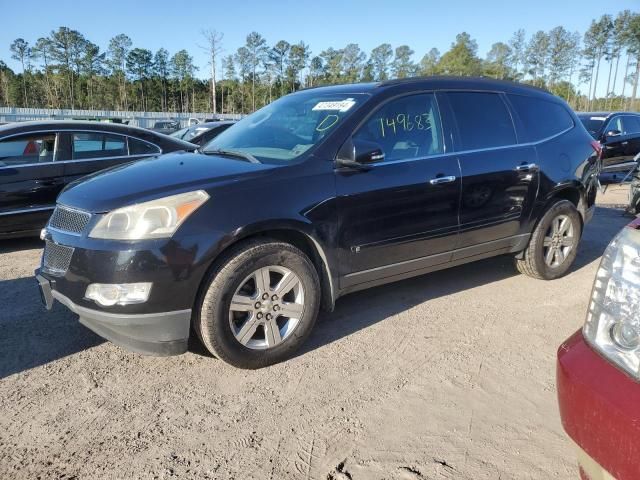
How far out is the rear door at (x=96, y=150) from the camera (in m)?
6.01

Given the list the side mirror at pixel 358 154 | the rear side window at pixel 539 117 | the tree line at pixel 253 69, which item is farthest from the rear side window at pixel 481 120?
the tree line at pixel 253 69

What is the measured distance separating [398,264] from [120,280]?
6.43 ft

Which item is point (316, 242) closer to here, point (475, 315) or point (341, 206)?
point (341, 206)

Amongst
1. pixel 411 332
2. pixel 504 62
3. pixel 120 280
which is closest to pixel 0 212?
pixel 120 280

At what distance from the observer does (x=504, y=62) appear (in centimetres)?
7894

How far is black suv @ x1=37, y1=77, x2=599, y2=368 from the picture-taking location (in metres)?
2.81

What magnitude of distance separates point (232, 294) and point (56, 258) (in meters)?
1.11

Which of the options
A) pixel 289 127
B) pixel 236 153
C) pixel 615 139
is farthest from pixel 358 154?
pixel 615 139

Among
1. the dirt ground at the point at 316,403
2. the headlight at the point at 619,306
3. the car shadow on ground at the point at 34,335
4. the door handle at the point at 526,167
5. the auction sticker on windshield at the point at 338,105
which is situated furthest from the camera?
the door handle at the point at 526,167

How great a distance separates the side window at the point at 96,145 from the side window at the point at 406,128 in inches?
158

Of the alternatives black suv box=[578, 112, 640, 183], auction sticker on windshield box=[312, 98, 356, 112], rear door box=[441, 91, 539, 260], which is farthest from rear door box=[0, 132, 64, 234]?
black suv box=[578, 112, 640, 183]

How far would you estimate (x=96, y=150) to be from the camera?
20.4 feet

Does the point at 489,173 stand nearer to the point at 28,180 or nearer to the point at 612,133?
the point at 28,180

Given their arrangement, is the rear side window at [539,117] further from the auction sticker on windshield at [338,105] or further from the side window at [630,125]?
the side window at [630,125]
